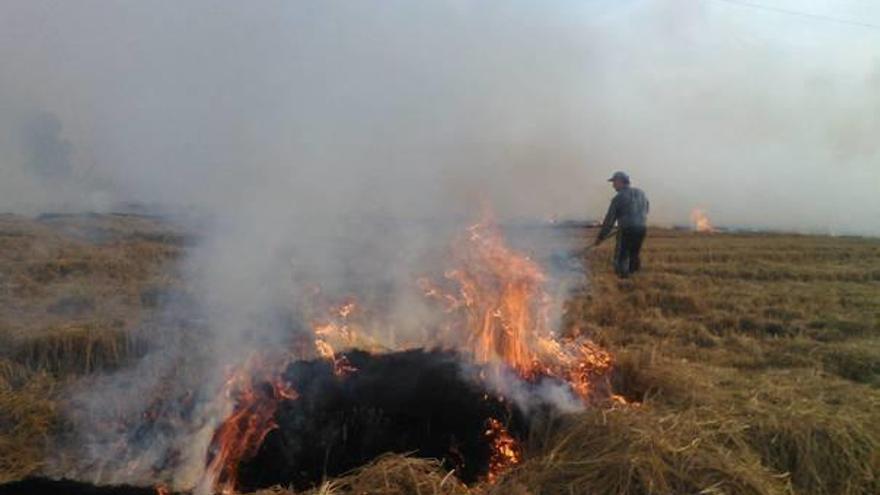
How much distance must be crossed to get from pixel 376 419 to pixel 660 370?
285cm

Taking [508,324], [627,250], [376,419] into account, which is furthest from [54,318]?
[627,250]

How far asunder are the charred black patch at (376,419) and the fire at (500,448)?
0.15ft

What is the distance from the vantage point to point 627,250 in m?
13.4

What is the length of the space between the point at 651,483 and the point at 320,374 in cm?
294

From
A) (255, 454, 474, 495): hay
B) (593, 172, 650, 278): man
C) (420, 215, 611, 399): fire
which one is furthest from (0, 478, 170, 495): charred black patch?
(593, 172, 650, 278): man

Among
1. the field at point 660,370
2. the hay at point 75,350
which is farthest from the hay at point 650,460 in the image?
the hay at point 75,350

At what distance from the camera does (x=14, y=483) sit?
16.4 ft

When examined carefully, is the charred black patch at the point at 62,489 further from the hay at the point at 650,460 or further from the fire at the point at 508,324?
the fire at the point at 508,324

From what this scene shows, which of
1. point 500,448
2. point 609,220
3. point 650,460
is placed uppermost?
point 609,220

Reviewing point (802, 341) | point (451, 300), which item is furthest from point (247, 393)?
point (802, 341)

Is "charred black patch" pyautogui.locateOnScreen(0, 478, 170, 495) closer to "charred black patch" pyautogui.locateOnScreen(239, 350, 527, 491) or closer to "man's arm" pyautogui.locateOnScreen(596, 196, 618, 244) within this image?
"charred black patch" pyautogui.locateOnScreen(239, 350, 527, 491)

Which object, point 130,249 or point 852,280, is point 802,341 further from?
point 130,249

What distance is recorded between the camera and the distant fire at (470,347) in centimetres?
545

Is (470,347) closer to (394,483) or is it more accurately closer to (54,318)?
(394,483)
